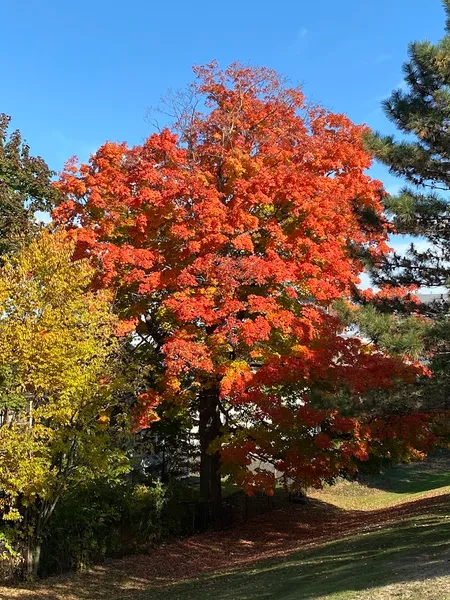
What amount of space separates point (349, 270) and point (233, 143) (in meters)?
5.57

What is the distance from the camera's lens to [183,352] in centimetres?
1423

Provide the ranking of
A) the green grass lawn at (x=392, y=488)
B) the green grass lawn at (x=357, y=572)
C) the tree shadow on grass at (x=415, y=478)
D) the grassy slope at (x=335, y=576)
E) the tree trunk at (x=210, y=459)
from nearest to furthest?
the green grass lawn at (x=357, y=572) → the grassy slope at (x=335, y=576) → the tree trunk at (x=210, y=459) → the green grass lawn at (x=392, y=488) → the tree shadow on grass at (x=415, y=478)

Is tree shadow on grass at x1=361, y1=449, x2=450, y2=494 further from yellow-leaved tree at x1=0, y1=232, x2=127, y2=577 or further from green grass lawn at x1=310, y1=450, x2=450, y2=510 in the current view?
yellow-leaved tree at x1=0, y1=232, x2=127, y2=577

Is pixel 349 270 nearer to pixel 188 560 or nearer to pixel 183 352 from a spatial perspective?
pixel 183 352

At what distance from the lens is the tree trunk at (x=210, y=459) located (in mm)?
17844

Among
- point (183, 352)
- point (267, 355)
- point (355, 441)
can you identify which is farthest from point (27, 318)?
point (355, 441)

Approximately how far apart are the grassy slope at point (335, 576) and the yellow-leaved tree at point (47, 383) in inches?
75.7

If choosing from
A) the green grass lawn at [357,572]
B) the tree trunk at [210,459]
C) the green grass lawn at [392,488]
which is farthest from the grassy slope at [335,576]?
the green grass lawn at [392,488]

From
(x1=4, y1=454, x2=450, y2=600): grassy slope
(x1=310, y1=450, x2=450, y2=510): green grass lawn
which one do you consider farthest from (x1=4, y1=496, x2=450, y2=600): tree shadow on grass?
(x1=310, y1=450, x2=450, y2=510): green grass lawn

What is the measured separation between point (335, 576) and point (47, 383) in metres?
6.25

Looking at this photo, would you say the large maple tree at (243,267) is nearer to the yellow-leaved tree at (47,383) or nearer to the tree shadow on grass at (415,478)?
the yellow-leaved tree at (47,383)

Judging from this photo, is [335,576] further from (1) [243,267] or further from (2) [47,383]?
(1) [243,267]

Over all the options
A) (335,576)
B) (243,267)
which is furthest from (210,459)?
(335,576)

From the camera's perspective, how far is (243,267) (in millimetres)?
14891
